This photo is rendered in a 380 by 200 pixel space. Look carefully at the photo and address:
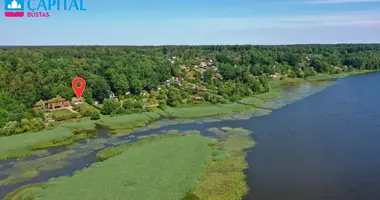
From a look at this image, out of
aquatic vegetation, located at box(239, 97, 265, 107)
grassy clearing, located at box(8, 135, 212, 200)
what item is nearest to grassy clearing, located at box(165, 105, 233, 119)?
aquatic vegetation, located at box(239, 97, 265, 107)

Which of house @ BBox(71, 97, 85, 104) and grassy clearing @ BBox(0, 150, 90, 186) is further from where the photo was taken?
house @ BBox(71, 97, 85, 104)

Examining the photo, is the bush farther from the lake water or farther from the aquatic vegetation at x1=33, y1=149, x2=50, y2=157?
the aquatic vegetation at x1=33, y1=149, x2=50, y2=157

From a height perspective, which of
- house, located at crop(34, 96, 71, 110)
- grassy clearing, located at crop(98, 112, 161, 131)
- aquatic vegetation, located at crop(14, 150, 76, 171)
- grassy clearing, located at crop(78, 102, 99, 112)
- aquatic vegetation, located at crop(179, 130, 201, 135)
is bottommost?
aquatic vegetation, located at crop(14, 150, 76, 171)

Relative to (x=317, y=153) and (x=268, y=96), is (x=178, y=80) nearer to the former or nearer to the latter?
(x=268, y=96)

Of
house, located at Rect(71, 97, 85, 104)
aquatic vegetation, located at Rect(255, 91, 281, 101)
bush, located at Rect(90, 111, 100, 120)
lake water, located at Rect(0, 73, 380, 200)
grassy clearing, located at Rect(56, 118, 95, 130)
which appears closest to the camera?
lake water, located at Rect(0, 73, 380, 200)

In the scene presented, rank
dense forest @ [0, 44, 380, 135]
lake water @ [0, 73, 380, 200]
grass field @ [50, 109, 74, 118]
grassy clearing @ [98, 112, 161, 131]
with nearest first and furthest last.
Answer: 1. lake water @ [0, 73, 380, 200]
2. grassy clearing @ [98, 112, 161, 131]
3. grass field @ [50, 109, 74, 118]
4. dense forest @ [0, 44, 380, 135]

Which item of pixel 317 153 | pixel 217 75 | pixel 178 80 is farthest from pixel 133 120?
pixel 217 75

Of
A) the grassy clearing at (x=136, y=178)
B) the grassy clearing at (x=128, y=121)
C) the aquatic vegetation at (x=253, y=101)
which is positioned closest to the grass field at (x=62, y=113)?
the grassy clearing at (x=128, y=121)

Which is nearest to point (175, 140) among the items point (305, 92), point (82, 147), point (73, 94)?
point (82, 147)
